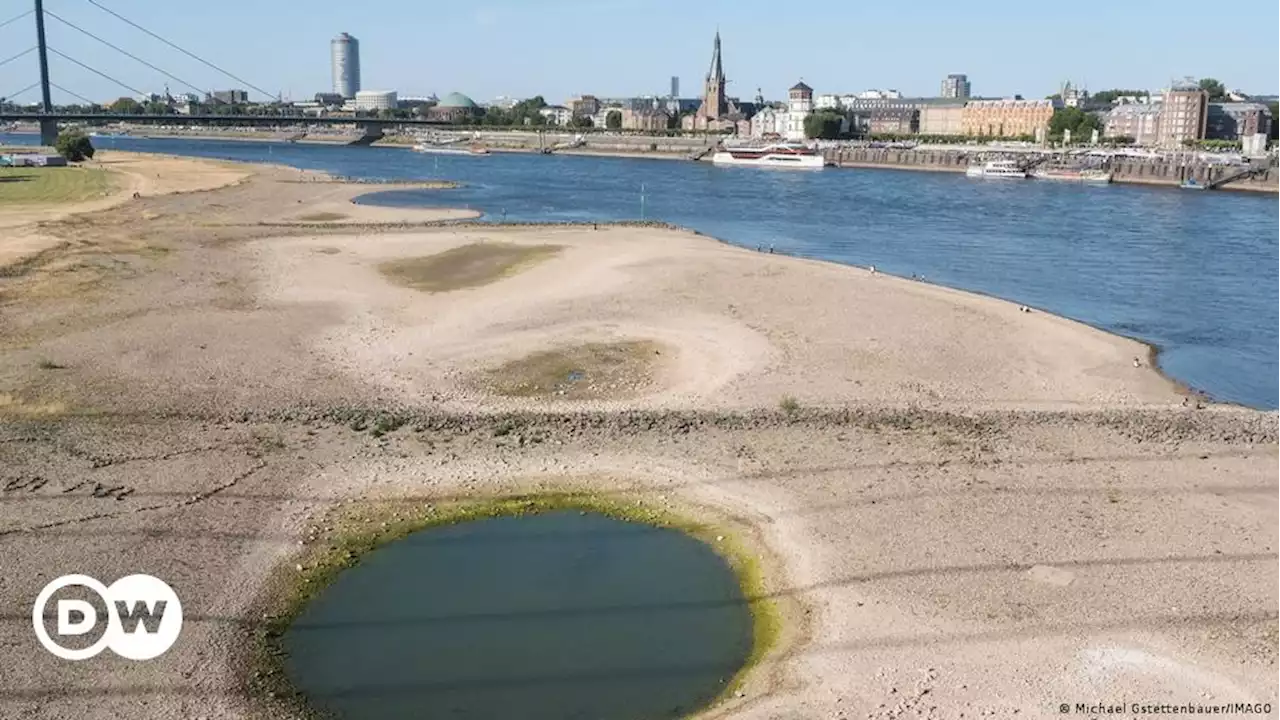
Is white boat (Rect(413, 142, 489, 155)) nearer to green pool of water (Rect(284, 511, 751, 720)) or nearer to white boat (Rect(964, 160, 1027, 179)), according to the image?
white boat (Rect(964, 160, 1027, 179))

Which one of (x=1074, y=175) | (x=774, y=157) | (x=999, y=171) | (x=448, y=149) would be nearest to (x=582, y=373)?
(x=1074, y=175)

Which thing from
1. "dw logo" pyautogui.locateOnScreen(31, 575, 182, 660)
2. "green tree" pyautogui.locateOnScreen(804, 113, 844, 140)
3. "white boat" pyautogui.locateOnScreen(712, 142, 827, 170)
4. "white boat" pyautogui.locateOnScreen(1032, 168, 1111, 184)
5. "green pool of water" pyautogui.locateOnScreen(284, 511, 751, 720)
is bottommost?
"green pool of water" pyautogui.locateOnScreen(284, 511, 751, 720)

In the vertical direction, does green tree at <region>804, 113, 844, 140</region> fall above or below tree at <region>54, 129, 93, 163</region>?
above

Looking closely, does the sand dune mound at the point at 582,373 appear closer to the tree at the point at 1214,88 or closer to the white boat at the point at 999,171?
the white boat at the point at 999,171

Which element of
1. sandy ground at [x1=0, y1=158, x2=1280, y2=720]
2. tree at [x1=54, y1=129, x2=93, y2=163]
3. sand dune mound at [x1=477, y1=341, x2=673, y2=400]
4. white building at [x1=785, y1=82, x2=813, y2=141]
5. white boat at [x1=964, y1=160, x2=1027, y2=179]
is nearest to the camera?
sandy ground at [x1=0, y1=158, x2=1280, y2=720]

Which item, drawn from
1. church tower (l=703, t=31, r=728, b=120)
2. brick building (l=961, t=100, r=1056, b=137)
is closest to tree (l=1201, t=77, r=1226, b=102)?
brick building (l=961, t=100, r=1056, b=137)

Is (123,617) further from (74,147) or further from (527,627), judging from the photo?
(74,147)

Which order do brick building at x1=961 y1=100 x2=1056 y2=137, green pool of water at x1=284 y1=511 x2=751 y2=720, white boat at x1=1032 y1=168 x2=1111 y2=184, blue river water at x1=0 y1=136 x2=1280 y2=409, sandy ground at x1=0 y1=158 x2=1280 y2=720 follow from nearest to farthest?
green pool of water at x1=284 y1=511 x2=751 y2=720
sandy ground at x1=0 y1=158 x2=1280 y2=720
blue river water at x1=0 y1=136 x2=1280 y2=409
white boat at x1=1032 y1=168 x2=1111 y2=184
brick building at x1=961 y1=100 x2=1056 y2=137
